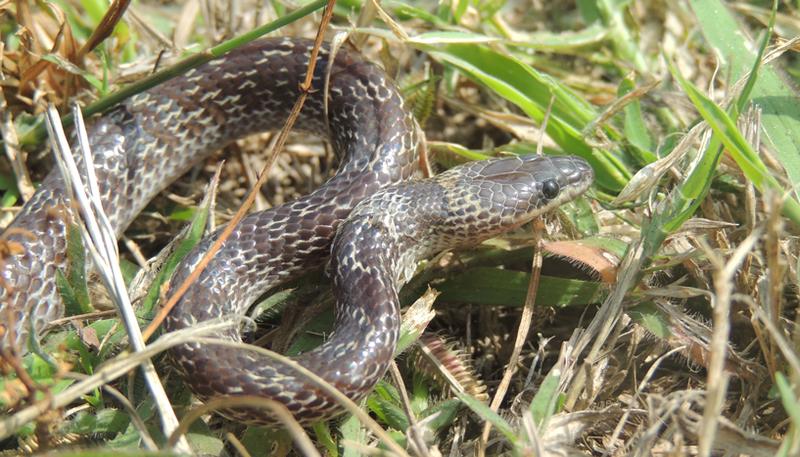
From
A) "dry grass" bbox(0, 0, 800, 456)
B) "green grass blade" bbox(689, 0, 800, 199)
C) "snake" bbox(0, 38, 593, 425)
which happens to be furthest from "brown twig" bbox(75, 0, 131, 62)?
"green grass blade" bbox(689, 0, 800, 199)

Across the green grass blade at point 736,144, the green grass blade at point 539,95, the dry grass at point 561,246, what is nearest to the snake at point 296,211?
the dry grass at point 561,246

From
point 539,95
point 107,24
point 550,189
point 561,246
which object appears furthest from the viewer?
point 539,95

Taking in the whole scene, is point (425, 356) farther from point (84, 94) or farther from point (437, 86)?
point (84, 94)

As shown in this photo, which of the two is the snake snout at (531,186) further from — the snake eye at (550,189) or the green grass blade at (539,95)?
the green grass blade at (539,95)

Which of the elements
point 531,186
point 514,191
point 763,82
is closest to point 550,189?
point 531,186

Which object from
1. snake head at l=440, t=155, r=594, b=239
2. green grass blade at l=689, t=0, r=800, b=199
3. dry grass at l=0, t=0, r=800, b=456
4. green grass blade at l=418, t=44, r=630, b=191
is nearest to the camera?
dry grass at l=0, t=0, r=800, b=456

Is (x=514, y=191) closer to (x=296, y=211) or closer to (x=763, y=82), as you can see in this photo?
(x=296, y=211)

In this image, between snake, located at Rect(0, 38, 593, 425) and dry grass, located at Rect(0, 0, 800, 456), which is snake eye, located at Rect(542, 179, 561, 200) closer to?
snake, located at Rect(0, 38, 593, 425)
